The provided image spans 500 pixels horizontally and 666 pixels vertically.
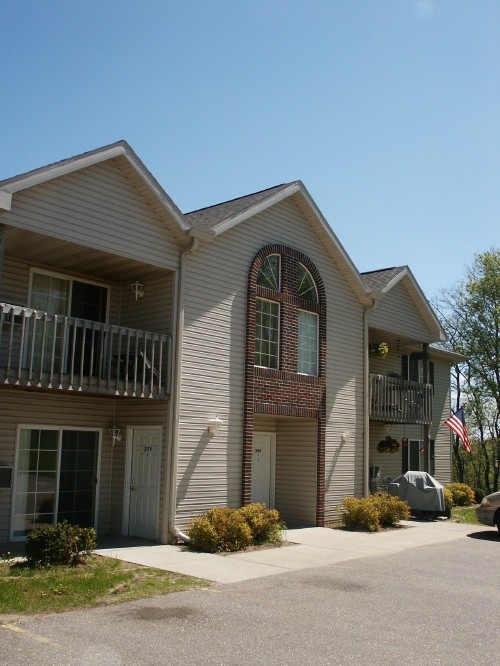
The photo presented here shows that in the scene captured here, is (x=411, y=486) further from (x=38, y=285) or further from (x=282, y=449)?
(x=38, y=285)

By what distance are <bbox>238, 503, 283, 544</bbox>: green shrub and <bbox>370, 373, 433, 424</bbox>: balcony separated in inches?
260

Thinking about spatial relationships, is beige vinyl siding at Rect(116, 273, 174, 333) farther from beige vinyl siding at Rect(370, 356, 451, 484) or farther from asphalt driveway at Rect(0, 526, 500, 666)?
beige vinyl siding at Rect(370, 356, 451, 484)

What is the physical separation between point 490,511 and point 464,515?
4.78 m

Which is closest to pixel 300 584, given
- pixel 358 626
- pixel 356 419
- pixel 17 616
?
pixel 358 626

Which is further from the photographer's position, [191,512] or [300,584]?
[191,512]

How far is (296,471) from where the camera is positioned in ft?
59.1

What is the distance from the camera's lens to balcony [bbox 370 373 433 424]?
20.3m

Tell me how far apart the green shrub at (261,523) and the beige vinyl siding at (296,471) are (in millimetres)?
3265

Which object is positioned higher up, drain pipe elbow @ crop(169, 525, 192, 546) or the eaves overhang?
the eaves overhang

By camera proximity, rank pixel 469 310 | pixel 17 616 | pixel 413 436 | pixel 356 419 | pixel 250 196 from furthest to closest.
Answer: pixel 469 310 < pixel 413 436 < pixel 356 419 < pixel 250 196 < pixel 17 616

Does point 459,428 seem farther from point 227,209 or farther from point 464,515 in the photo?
point 227,209

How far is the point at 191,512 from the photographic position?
1405cm

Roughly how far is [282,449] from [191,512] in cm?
484

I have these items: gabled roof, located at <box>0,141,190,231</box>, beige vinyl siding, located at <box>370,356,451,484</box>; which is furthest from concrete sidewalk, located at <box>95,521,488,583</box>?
gabled roof, located at <box>0,141,190,231</box>
